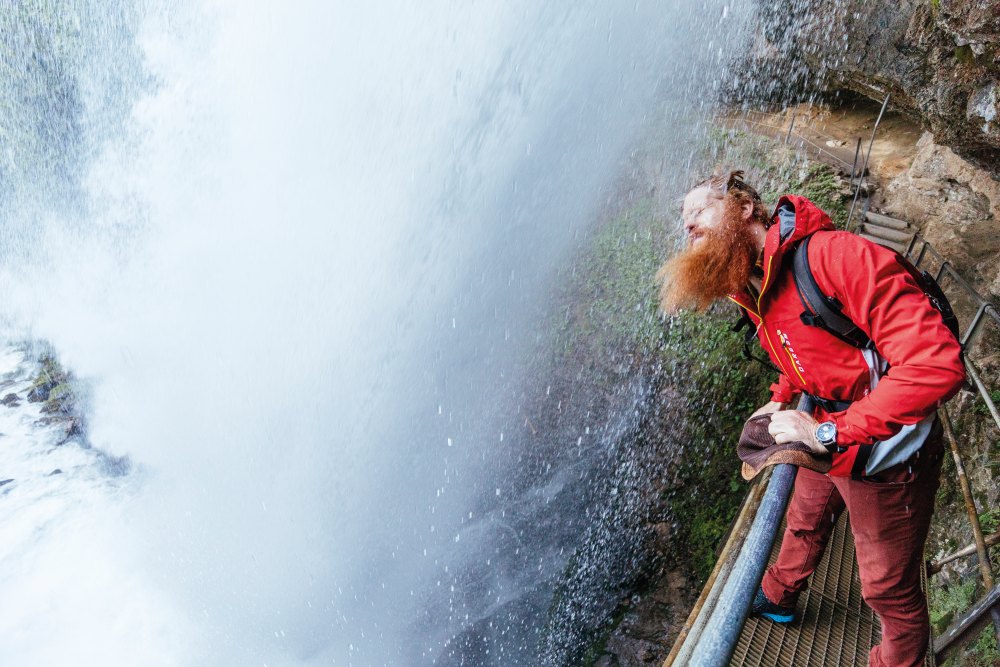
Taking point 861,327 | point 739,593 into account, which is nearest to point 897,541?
point 861,327

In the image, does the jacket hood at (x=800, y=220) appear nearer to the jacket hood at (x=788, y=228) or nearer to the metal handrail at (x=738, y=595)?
the jacket hood at (x=788, y=228)

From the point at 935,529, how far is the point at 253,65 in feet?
31.6

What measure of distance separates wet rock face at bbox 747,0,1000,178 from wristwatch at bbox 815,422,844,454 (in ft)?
14.0

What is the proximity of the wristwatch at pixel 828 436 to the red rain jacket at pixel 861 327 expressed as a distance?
0.05 ft

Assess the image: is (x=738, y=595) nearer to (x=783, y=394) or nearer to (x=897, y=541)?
(x=897, y=541)

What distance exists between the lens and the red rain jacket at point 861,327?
1399 millimetres

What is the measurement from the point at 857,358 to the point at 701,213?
0.68m

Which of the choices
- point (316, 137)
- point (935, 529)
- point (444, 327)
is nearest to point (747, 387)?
point (935, 529)

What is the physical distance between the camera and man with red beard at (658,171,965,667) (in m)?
1.44

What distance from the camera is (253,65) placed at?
809 centimetres

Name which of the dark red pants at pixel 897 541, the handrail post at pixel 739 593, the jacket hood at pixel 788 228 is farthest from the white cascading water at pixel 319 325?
the jacket hood at pixel 788 228

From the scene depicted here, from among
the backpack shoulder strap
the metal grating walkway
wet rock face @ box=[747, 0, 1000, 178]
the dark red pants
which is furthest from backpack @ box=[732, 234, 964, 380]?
wet rock face @ box=[747, 0, 1000, 178]

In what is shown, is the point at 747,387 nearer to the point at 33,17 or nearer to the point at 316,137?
the point at 316,137

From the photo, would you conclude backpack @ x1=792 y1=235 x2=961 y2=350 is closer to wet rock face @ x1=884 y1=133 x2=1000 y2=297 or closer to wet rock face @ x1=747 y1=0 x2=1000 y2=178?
wet rock face @ x1=747 y1=0 x2=1000 y2=178
